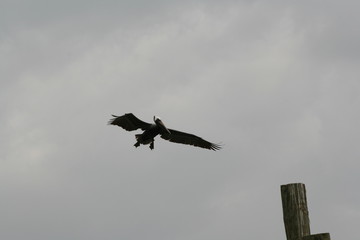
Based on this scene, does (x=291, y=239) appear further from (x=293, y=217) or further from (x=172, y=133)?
(x=172, y=133)

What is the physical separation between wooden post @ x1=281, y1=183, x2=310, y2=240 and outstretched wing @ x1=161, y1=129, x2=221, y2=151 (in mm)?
15016

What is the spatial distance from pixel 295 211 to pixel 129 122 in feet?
44.9

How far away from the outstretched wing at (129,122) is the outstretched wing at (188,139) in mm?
1686

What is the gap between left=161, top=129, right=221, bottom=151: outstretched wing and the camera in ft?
84.8

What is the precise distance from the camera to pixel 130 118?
2366 cm

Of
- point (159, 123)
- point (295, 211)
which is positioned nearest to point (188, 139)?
point (159, 123)

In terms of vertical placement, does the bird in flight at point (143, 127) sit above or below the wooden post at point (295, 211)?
above

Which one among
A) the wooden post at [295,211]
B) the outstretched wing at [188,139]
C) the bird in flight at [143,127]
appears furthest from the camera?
the outstretched wing at [188,139]

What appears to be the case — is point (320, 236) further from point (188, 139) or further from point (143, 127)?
point (188, 139)

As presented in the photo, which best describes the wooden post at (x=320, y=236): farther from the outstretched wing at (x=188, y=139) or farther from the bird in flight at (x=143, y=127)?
the outstretched wing at (x=188, y=139)

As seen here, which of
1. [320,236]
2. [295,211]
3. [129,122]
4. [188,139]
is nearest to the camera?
[320,236]

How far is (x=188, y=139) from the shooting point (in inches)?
1038

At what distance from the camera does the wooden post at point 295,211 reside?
10.4 metres

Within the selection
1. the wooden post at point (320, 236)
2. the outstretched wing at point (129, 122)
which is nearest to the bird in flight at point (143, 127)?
the outstretched wing at point (129, 122)
